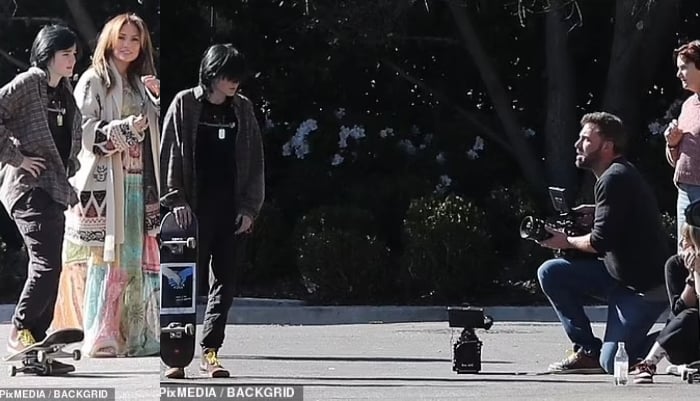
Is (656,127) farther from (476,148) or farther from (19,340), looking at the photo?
(19,340)

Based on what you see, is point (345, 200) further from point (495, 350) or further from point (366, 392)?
point (366, 392)

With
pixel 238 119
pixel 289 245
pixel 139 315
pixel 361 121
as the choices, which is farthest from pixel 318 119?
pixel 139 315

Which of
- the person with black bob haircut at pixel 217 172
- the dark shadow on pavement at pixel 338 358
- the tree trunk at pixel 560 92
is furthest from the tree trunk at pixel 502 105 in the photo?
the person with black bob haircut at pixel 217 172

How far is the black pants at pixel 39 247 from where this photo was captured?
5840 millimetres

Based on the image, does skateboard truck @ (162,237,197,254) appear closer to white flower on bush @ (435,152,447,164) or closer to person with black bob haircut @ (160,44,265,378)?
person with black bob haircut @ (160,44,265,378)

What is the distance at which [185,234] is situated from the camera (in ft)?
20.5

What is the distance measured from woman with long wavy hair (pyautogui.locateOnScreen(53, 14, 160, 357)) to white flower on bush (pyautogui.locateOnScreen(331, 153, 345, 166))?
19.2ft

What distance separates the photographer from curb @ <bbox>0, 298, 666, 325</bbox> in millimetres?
10023

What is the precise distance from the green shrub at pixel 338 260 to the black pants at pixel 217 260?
11.9 feet

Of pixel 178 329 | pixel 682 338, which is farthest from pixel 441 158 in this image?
pixel 178 329

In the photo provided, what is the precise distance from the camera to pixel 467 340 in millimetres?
7414

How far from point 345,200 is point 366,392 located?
→ 16.0 feet

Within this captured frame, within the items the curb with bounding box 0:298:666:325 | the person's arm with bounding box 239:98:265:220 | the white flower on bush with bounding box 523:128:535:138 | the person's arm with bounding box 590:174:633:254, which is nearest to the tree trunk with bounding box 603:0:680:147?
the white flower on bush with bounding box 523:128:535:138

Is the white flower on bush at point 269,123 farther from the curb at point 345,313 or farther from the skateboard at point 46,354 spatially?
the skateboard at point 46,354
